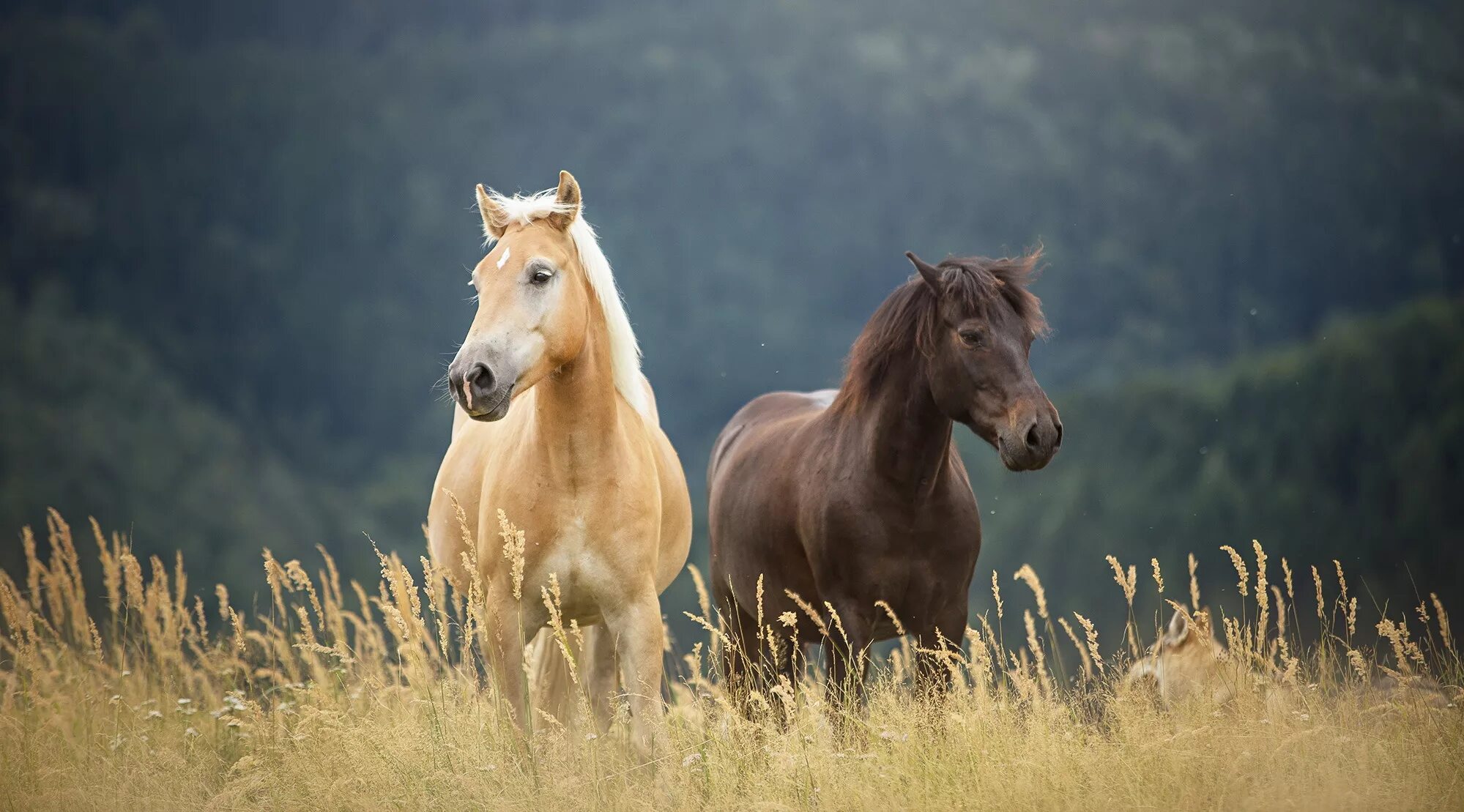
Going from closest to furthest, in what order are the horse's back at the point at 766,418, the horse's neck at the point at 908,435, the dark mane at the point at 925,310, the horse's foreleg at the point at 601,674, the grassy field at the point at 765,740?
the grassy field at the point at 765,740
the dark mane at the point at 925,310
the horse's neck at the point at 908,435
the horse's foreleg at the point at 601,674
the horse's back at the point at 766,418

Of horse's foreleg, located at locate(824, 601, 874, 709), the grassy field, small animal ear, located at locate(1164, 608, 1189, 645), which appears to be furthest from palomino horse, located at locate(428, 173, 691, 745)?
small animal ear, located at locate(1164, 608, 1189, 645)

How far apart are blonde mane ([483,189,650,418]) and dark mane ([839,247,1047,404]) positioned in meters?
0.93

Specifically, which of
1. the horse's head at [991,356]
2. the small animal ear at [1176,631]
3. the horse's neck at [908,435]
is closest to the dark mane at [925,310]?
the horse's head at [991,356]

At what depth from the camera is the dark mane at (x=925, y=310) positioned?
16.4 feet

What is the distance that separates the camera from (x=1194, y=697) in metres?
4.73

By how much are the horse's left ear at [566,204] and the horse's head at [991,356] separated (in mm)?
1235

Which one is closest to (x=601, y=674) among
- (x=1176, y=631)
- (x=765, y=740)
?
(x=765, y=740)

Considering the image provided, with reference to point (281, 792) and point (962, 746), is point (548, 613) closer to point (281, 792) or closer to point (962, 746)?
point (281, 792)

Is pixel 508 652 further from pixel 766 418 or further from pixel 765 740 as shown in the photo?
pixel 766 418

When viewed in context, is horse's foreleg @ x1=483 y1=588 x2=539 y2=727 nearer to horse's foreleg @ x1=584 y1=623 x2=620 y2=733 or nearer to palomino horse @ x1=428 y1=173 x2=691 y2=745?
palomino horse @ x1=428 y1=173 x2=691 y2=745

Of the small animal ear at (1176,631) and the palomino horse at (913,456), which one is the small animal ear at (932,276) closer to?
the palomino horse at (913,456)

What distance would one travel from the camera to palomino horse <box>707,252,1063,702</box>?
485 cm

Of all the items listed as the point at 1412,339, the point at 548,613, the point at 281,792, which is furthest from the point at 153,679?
the point at 1412,339

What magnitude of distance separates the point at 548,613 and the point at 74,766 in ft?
5.75
